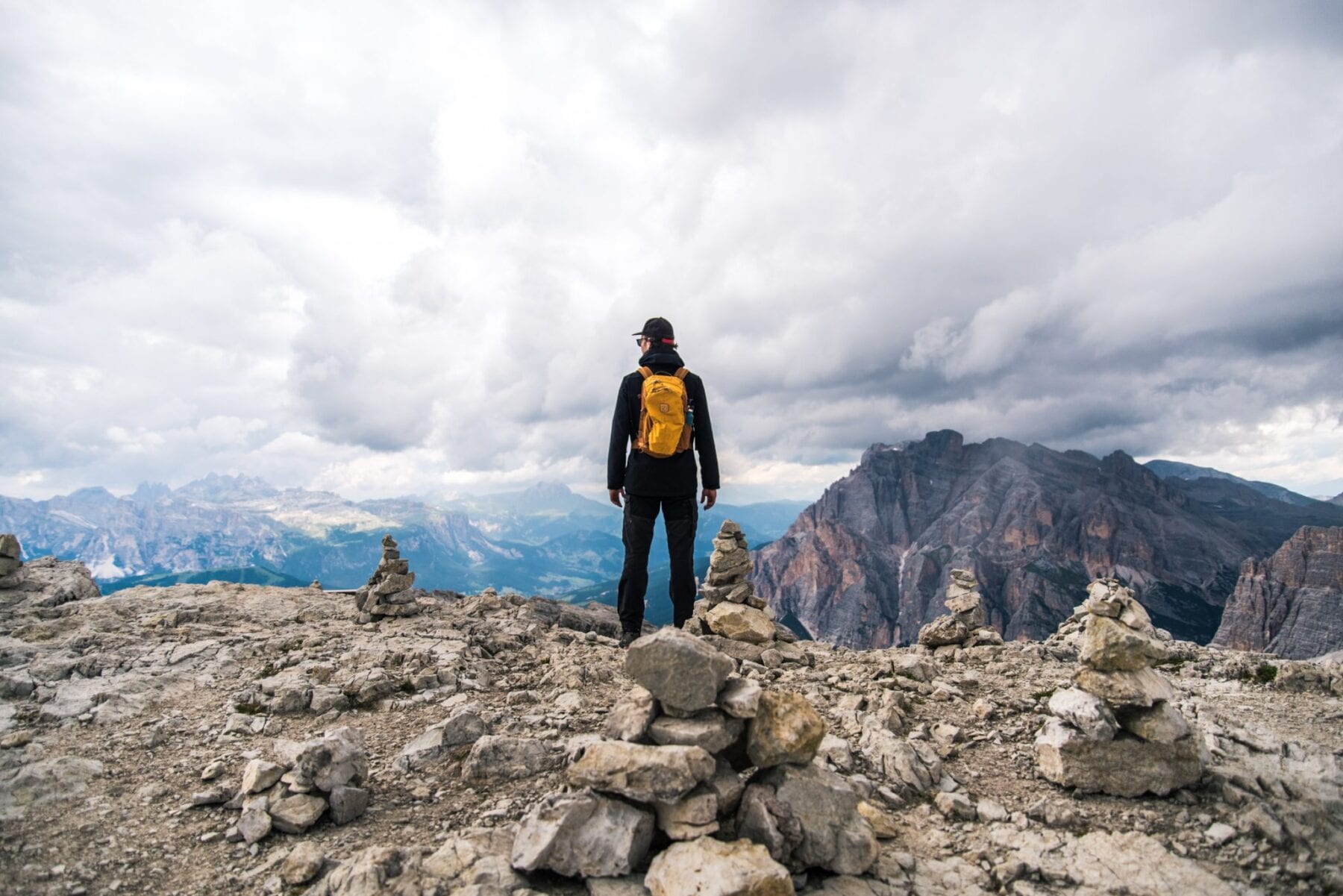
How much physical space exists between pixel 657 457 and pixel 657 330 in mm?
2726

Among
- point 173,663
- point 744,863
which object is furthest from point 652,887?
point 173,663

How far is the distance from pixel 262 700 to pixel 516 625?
6.79 meters

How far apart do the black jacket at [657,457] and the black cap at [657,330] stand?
0.73 feet

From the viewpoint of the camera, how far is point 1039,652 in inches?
559

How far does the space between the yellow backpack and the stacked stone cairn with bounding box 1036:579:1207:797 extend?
7380mm

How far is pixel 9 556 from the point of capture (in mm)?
17031

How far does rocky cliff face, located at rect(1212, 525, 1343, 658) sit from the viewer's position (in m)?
177

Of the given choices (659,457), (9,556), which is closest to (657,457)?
(659,457)

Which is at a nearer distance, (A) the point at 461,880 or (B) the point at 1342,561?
(A) the point at 461,880

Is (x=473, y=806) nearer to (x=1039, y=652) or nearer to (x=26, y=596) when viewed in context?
(x=1039, y=652)

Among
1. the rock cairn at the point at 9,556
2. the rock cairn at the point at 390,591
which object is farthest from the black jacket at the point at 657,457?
the rock cairn at the point at 9,556

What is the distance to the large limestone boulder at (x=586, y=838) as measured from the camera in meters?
5.12

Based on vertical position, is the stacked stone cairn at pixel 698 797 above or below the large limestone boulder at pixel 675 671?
below

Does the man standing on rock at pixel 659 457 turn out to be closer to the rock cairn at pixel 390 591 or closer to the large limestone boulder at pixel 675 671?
the large limestone boulder at pixel 675 671
